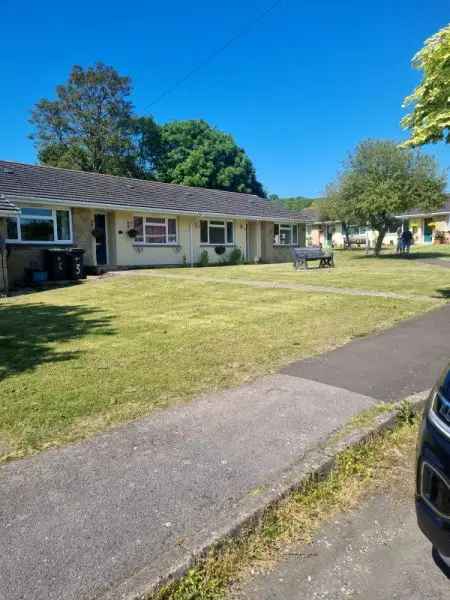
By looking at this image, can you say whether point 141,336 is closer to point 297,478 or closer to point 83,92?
point 297,478

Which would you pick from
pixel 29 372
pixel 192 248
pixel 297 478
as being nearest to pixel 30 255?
pixel 192 248

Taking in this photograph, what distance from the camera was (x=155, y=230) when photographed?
20.9m

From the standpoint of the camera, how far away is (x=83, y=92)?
131 feet

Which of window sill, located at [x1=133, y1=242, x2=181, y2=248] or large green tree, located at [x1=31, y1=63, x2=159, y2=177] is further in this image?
large green tree, located at [x1=31, y1=63, x2=159, y2=177]

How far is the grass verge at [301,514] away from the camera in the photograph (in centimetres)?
203

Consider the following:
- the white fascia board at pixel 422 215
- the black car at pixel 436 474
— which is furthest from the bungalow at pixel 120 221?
the white fascia board at pixel 422 215

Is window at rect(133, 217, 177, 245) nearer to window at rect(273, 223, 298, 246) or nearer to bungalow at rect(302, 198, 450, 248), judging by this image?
window at rect(273, 223, 298, 246)

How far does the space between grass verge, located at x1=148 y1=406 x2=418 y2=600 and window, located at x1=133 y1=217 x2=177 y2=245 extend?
18.0 metres

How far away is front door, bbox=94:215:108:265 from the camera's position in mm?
18711

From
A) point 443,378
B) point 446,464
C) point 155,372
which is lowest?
point 155,372

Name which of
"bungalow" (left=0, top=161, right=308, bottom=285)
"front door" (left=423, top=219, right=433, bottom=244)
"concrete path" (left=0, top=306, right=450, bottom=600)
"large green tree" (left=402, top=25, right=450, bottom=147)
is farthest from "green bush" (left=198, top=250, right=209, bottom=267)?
"front door" (left=423, top=219, right=433, bottom=244)

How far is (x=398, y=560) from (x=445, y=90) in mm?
8051

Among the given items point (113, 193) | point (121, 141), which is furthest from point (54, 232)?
point (121, 141)

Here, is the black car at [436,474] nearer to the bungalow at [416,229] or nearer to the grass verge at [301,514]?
the grass verge at [301,514]
